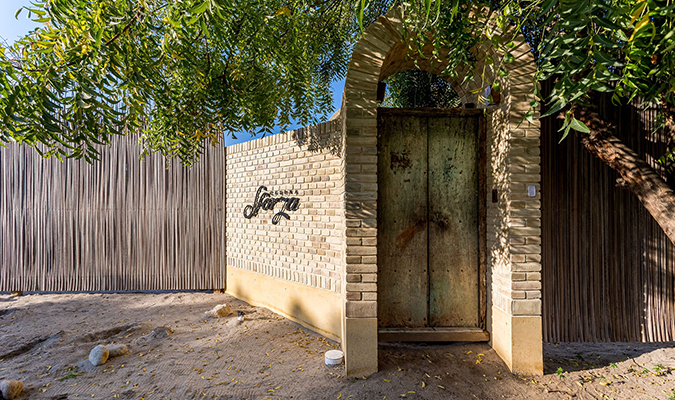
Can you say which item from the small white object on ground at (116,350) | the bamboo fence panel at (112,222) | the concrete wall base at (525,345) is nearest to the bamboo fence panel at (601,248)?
the concrete wall base at (525,345)

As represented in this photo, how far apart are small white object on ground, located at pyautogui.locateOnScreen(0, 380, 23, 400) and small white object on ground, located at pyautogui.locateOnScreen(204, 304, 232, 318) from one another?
2269mm

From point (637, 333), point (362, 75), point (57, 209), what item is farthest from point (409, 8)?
point (57, 209)

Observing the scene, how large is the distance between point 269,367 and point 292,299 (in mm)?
1391

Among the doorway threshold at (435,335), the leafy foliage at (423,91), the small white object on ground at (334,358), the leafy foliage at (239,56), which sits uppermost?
the leafy foliage at (423,91)

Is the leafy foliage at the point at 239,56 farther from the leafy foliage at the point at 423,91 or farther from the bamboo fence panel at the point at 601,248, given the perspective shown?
the leafy foliage at the point at 423,91

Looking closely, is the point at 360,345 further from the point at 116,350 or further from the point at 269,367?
the point at 116,350

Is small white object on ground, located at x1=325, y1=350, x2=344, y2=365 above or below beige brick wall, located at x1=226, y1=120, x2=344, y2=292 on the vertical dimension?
below

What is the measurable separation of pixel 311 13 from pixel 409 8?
3.02 meters

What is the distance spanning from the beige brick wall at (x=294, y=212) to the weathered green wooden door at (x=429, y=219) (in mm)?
622

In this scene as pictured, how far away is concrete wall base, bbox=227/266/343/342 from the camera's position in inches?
169

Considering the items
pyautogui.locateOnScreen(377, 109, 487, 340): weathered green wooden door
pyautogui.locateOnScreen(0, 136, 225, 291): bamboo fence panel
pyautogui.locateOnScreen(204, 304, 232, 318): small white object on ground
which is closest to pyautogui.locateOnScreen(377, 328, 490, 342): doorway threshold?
pyautogui.locateOnScreen(377, 109, 487, 340): weathered green wooden door

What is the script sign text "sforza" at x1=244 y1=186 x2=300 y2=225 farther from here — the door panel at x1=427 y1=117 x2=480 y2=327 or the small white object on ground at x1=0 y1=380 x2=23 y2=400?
the small white object on ground at x1=0 y1=380 x2=23 y2=400

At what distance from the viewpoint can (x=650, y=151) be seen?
3736 mm

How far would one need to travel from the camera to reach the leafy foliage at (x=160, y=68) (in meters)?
2.51
